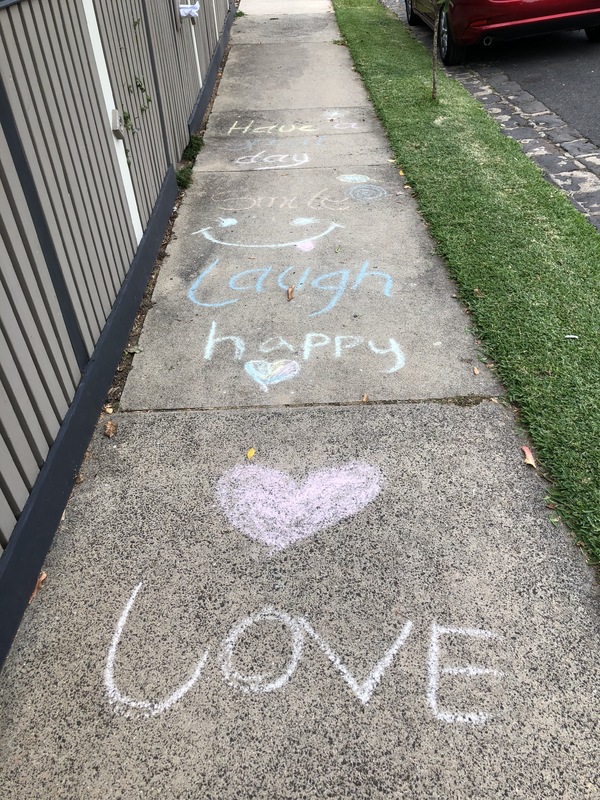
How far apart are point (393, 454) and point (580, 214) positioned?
3.32 m

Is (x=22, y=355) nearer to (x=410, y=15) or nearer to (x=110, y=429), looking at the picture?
(x=110, y=429)

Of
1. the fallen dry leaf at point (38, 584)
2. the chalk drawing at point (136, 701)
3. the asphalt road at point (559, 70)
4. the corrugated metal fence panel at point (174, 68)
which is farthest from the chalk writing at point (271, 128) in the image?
the chalk drawing at point (136, 701)

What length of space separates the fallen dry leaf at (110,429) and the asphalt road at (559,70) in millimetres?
5850

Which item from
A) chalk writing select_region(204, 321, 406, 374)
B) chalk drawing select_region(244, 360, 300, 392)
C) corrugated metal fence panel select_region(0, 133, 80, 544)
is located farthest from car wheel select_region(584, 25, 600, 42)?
corrugated metal fence panel select_region(0, 133, 80, 544)

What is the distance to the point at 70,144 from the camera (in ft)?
10.9

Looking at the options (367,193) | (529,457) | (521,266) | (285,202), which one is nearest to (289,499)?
(529,457)

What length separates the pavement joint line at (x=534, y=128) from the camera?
5.73 m

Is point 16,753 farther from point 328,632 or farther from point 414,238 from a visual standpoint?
point 414,238

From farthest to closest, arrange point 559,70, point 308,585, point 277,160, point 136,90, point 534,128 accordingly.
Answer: point 559,70, point 534,128, point 277,160, point 136,90, point 308,585

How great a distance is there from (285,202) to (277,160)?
3.79 feet

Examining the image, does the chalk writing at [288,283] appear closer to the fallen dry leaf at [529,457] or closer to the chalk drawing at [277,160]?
the fallen dry leaf at [529,457]

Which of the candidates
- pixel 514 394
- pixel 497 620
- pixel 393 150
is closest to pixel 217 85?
pixel 393 150

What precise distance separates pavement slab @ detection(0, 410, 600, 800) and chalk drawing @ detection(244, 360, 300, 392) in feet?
1.43

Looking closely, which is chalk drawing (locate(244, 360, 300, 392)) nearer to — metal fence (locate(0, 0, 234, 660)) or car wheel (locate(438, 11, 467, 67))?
metal fence (locate(0, 0, 234, 660))
